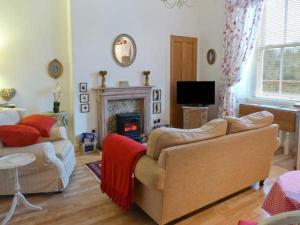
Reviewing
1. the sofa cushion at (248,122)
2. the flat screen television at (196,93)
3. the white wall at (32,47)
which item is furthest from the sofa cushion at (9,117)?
the flat screen television at (196,93)

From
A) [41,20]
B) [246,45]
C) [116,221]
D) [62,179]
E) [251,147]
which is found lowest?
[116,221]

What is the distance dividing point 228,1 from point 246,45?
103cm

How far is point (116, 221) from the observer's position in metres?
2.43

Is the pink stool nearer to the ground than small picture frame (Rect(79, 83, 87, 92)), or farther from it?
nearer to the ground

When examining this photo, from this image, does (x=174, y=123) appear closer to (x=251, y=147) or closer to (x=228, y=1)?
(x=228, y=1)

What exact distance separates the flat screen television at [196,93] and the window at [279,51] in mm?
977

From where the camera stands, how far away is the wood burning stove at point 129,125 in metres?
4.91

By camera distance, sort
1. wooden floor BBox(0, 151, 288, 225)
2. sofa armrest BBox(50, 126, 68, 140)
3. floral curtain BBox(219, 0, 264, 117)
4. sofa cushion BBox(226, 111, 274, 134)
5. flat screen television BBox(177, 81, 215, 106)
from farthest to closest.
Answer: flat screen television BBox(177, 81, 215, 106) < floral curtain BBox(219, 0, 264, 117) < sofa armrest BBox(50, 126, 68, 140) < sofa cushion BBox(226, 111, 274, 134) < wooden floor BBox(0, 151, 288, 225)

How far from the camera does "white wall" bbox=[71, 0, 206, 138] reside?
4547 millimetres

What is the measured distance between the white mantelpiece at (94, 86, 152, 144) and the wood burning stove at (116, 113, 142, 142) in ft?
0.80

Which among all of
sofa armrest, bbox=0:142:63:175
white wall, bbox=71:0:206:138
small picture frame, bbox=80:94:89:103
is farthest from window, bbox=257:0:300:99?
sofa armrest, bbox=0:142:63:175

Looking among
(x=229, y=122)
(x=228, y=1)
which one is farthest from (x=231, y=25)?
(x=229, y=122)

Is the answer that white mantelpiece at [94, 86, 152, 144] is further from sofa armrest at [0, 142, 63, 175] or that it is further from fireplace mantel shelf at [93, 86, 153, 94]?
sofa armrest at [0, 142, 63, 175]

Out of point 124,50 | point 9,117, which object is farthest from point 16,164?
point 124,50
